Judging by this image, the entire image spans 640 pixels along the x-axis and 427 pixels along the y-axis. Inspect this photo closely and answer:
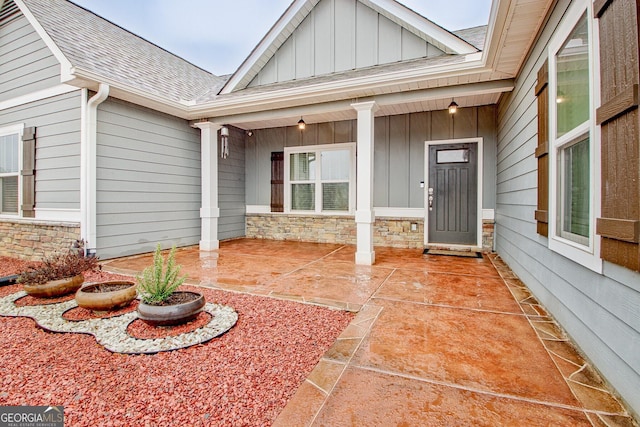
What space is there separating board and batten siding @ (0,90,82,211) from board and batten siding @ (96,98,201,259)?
0.33 metres

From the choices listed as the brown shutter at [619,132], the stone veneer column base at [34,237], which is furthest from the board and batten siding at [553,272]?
the stone veneer column base at [34,237]

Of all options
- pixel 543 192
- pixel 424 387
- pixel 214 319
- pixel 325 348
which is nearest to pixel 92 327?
pixel 214 319

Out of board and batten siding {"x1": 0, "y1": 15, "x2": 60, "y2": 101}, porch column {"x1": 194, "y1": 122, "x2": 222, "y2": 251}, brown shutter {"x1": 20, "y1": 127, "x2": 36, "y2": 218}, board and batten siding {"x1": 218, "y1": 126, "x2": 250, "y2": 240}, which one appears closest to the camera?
board and batten siding {"x1": 0, "y1": 15, "x2": 60, "y2": 101}

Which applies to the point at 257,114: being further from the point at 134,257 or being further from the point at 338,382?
the point at 338,382

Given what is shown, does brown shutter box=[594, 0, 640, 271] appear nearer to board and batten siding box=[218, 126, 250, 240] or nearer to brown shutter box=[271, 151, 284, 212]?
brown shutter box=[271, 151, 284, 212]

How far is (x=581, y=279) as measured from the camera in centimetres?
192

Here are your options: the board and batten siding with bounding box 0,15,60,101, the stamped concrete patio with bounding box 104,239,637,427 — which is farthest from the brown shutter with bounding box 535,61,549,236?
the board and batten siding with bounding box 0,15,60,101

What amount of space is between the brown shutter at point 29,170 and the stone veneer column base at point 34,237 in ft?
0.80

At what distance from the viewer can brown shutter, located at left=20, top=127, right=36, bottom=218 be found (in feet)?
15.8

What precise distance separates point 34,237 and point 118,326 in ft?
13.0

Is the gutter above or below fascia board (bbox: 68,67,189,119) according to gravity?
below

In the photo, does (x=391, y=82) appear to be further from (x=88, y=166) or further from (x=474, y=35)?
(x=88, y=166)

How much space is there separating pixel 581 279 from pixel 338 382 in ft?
5.29

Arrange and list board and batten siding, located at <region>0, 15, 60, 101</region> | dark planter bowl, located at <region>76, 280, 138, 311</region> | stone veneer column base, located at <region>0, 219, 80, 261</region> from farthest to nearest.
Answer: board and batten siding, located at <region>0, 15, 60, 101</region>
stone veneer column base, located at <region>0, 219, 80, 261</region>
dark planter bowl, located at <region>76, 280, 138, 311</region>
